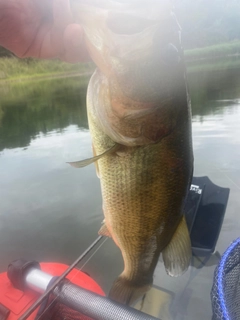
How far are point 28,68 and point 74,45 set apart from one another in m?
33.2

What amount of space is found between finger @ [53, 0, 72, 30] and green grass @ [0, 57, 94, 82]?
28.8 metres

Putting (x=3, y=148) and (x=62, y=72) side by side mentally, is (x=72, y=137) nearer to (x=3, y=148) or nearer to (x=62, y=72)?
(x=3, y=148)

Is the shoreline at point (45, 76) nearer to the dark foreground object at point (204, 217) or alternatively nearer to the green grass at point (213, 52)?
the green grass at point (213, 52)

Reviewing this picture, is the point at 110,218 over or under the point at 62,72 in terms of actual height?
under

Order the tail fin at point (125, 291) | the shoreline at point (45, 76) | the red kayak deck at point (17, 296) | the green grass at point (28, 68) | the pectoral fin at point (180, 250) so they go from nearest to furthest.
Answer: the pectoral fin at point (180, 250)
the tail fin at point (125, 291)
the red kayak deck at point (17, 296)
the green grass at point (28, 68)
the shoreline at point (45, 76)

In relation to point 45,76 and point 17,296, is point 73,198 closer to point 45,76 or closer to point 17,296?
point 17,296

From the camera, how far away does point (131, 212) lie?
1.63 m

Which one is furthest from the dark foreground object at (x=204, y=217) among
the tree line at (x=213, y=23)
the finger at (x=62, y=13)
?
the tree line at (x=213, y=23)

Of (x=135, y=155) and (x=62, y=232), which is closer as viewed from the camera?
(x=135, y=155)

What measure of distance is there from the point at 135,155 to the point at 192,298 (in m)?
2.53

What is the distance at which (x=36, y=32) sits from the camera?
1.61 meters

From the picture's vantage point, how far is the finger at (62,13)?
1.27 metres

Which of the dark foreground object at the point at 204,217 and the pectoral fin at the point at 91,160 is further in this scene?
the dark foreground object at the point at 204,217

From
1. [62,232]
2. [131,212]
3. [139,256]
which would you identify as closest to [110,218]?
[131,212]
